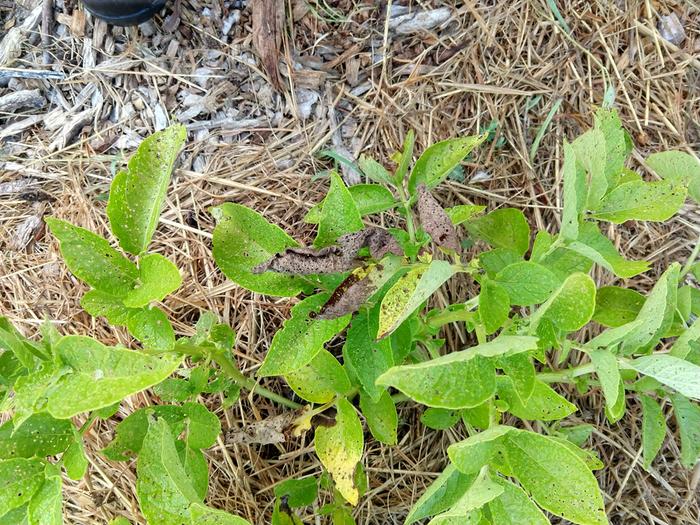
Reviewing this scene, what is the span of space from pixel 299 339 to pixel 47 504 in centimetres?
38

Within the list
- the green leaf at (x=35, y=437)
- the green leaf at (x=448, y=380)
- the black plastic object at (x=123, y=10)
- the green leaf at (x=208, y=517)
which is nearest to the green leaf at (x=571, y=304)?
the green leaf at (x=448, y=380)

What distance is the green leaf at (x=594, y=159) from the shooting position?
2.65ft

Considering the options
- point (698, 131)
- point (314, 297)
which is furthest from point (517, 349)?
point (698, 131)

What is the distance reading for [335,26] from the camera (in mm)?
1466

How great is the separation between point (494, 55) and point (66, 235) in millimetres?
1094

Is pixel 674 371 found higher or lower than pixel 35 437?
higher

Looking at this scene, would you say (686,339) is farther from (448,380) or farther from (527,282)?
(448,380)

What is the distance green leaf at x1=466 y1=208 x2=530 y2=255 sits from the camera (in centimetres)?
100

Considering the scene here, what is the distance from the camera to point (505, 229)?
1024mm

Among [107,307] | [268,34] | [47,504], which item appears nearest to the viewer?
[47,504]

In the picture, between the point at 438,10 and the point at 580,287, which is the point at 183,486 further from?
the point at 438,10

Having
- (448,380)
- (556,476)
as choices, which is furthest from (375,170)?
(556,476)

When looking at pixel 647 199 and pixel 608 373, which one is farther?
pixel 647 199

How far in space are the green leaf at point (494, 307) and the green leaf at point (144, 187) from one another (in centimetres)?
45
